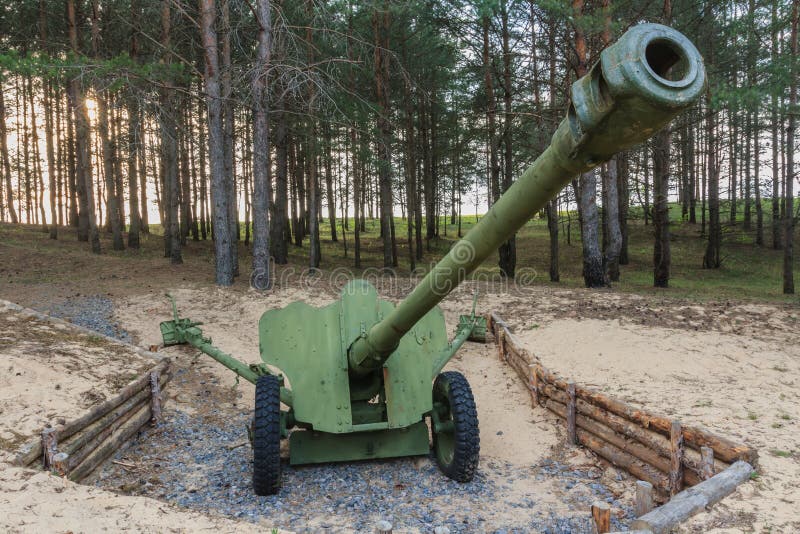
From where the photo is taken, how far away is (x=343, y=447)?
6285mm

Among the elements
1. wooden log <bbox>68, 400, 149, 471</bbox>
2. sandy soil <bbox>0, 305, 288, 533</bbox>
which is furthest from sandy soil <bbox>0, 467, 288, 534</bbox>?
wooden log <bbox>68, 400, 149, 471</bbox>

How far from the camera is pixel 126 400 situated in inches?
270

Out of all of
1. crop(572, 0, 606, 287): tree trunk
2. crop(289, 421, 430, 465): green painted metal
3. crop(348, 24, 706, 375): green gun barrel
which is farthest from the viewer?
crop(572, 0, 606, 287): tree trunk

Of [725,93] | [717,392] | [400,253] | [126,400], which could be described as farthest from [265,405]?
[400,253]

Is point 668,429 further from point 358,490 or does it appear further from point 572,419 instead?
point 358,490

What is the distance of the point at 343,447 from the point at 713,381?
202 inches

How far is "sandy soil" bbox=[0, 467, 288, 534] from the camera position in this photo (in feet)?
12.6

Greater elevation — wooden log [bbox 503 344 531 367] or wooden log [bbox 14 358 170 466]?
wooden log [bbox 14 358 170 466]

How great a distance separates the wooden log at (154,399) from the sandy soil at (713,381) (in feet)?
19.3

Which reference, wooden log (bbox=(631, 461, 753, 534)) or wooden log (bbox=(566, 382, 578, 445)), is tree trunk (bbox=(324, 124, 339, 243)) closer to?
wooden log (bbox=(566, 382, 578, 445))

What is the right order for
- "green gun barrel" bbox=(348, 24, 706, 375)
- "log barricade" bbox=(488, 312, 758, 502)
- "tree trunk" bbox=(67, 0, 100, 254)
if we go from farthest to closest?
"tree trunk" bbox=(67, 0, 100, 254) < "log barricade" bbox=(488, 312, 758, 502) < "green gun barrel" bbox=(348, 24, 706, 375)

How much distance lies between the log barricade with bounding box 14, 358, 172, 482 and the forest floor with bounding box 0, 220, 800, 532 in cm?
26

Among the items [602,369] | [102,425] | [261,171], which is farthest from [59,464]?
[261,171]

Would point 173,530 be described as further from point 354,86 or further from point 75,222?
point 75,222
